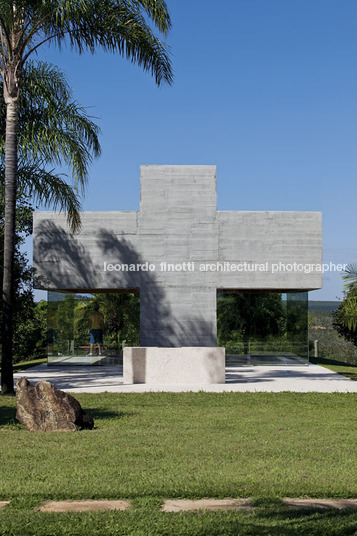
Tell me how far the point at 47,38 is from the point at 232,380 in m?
9.38

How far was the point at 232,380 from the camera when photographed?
1597 cm

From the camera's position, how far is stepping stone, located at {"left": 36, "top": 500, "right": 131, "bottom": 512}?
4.74 meters

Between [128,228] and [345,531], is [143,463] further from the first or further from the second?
[128,228]

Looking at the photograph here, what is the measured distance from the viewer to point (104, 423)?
896 cm

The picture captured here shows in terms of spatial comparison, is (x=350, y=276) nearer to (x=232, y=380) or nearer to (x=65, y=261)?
(x=232, y=380)

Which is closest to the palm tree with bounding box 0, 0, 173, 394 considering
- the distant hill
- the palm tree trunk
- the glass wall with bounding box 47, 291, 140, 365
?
the palm tree trunk

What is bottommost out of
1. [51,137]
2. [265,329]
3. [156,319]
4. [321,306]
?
[265,329]

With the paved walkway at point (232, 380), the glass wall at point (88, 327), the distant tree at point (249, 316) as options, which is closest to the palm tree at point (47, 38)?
the paved walkway at point (232, 380)

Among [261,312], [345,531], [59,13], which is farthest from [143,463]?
[261,312]

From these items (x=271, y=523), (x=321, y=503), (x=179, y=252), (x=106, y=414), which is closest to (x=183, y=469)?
(x=321, y=503)

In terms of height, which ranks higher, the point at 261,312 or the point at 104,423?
the point at 261,312

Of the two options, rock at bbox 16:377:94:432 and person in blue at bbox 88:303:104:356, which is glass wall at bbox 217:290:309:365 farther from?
rock at bbox 16:377:94:432

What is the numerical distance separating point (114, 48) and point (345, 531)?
39.2 ft

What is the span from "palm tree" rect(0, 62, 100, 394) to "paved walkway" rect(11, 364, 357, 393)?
4323 mm
